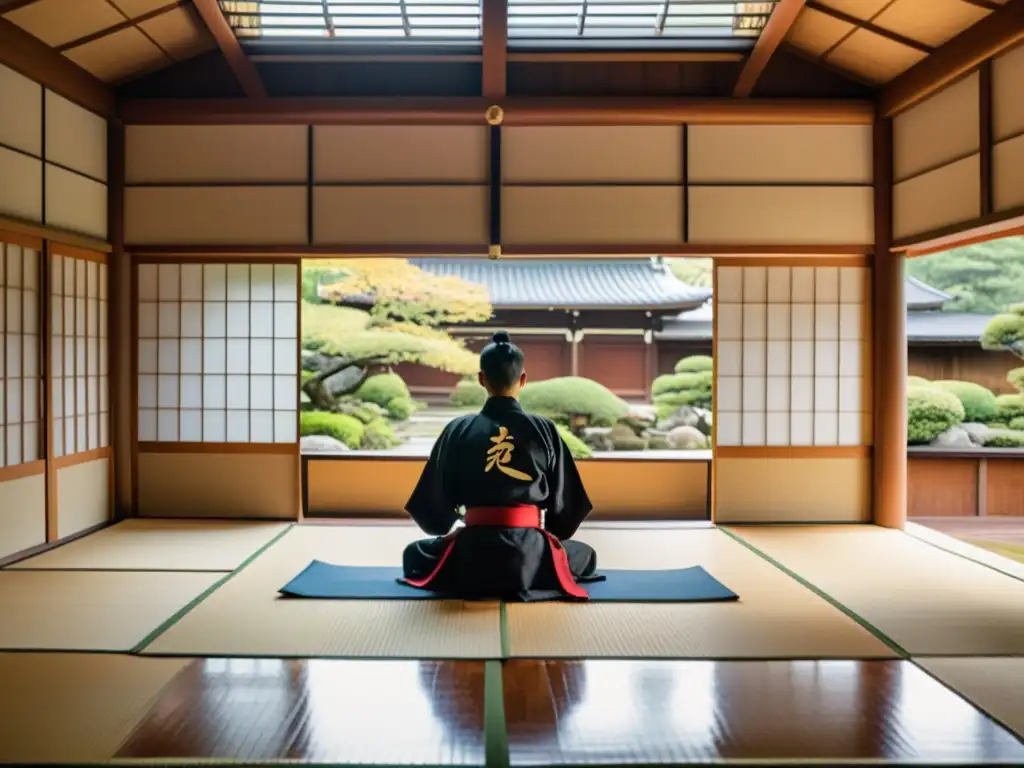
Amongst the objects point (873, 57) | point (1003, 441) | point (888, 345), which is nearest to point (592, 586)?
point (888, 345)

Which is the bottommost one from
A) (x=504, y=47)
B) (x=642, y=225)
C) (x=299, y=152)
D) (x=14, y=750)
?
(x=14, y=750)

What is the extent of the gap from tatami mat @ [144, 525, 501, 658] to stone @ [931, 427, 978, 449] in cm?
532

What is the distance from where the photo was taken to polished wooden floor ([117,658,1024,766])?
2.15 metres

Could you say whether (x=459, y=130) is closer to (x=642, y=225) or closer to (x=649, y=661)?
(x=642, y=225)

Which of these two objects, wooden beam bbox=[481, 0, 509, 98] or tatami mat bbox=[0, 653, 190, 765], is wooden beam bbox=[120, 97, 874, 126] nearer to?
wooden beam bbox=[481, 0, 509, 98]

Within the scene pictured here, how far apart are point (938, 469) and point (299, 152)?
5431mm

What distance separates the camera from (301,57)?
525cm

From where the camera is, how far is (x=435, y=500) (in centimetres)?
367

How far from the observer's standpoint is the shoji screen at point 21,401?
442 centimetres

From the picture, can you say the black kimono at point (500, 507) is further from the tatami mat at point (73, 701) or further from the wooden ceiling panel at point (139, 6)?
the wooden ceiling panel at point (139, 6)

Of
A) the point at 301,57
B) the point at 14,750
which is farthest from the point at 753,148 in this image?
the point at 14,750

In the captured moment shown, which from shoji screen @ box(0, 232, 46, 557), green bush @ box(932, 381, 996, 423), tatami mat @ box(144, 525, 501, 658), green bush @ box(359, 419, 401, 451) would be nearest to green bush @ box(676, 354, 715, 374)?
green bush @ box(932, 381, 996, 423)

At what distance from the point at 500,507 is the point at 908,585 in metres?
1.98

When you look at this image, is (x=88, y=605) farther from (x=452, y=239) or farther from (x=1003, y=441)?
(x=1003, y=441)
